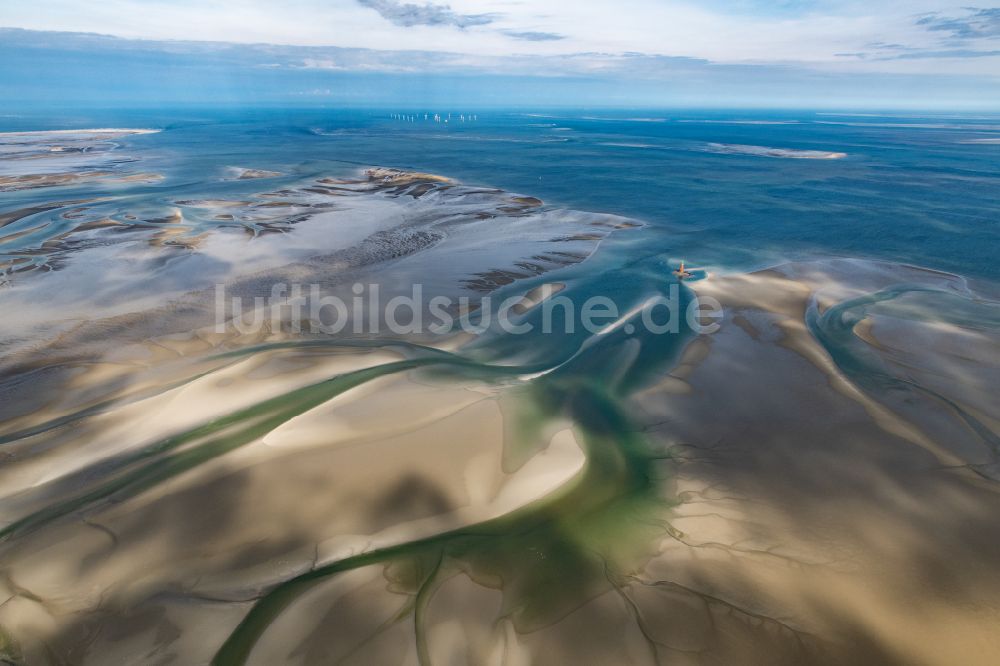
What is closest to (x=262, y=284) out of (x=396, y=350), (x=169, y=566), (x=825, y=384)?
(x=396, y=350)

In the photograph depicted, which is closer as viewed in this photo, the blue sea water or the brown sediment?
the brown sediment

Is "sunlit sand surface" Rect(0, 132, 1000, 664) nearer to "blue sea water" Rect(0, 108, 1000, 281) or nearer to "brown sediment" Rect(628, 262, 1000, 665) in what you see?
"brown sediment" Rect(628, 262, 1000, 665)

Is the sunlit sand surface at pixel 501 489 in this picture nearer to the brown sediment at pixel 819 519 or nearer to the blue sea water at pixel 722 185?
the brown sediment at pixel 819 519

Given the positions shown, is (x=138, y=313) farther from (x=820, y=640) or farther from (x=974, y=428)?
(x=974, y=428)

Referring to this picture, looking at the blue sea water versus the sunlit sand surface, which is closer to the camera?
the sunlit sand surface

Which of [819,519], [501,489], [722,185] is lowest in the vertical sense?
[501,489]

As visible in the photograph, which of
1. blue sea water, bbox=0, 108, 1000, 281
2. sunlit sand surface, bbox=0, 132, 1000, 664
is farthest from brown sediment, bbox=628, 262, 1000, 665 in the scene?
blue sea water, bbox=0, 108, 1000, 281

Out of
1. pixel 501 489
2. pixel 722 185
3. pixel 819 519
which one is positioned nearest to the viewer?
pixel 819 519

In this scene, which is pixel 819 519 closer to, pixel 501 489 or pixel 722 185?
pixel 501 489

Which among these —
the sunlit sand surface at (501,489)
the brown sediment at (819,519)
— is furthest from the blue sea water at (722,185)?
the brown sediment at (819,519)

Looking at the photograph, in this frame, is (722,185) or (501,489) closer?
(501,489)

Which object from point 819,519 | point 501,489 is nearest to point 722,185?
point 819,519

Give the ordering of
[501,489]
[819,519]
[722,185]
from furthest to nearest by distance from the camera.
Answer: [722,185] < [501,489] < [819,519]
